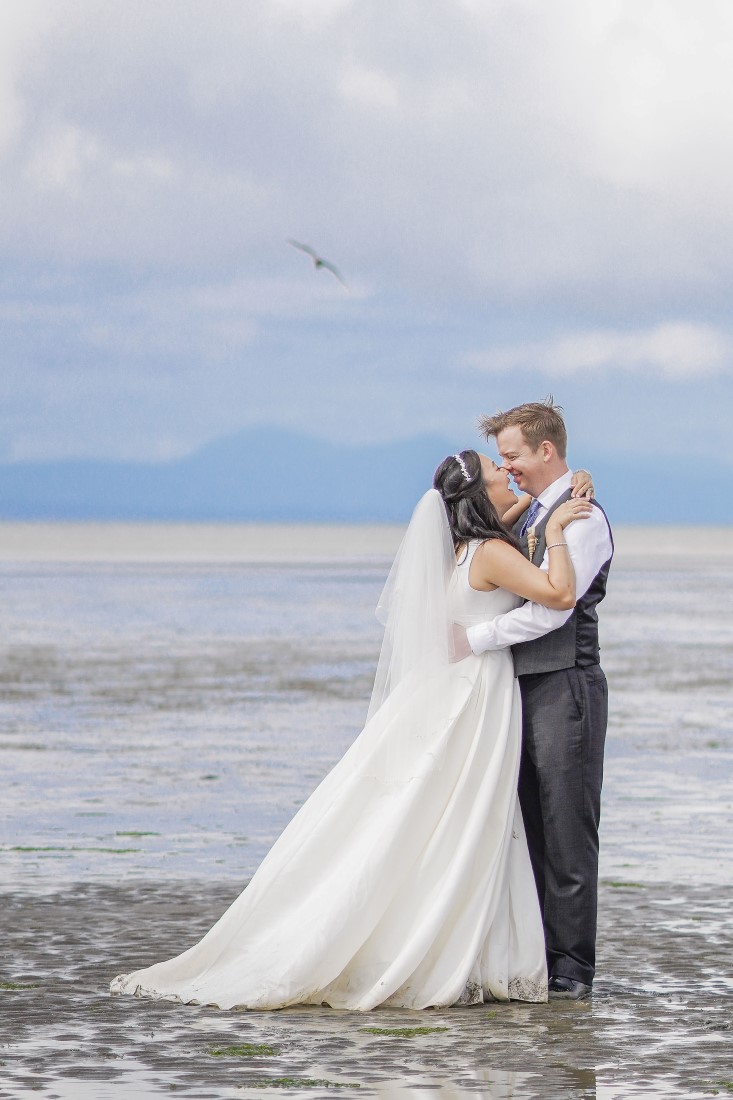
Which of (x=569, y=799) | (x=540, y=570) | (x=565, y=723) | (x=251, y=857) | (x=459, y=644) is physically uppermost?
(x=540, y=570)

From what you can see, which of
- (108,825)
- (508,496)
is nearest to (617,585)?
(108,825)

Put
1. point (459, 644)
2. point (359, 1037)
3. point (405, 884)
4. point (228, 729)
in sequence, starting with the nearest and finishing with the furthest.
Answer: point (359, 1037) < point (405, 884) < point (459, 644) < point (228, 729)

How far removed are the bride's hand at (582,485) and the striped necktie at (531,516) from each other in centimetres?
18

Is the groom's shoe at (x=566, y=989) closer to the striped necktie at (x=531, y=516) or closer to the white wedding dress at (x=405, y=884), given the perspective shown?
the white wedding dress at (x=405, y=884)

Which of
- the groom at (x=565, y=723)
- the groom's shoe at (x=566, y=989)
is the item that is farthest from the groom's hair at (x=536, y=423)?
the groom's shoe at (x=566, y=989)

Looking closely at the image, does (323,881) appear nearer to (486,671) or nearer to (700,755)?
(486,671)

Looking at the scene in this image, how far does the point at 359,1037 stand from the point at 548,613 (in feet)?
5.77

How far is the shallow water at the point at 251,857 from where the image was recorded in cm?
609

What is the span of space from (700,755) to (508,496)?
7.71m

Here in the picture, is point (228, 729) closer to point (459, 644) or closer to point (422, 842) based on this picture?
point (459, 644)

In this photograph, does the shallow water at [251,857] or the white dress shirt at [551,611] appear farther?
the white dress shirt at [551,611]

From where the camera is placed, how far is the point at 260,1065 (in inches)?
239

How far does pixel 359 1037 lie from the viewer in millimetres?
6531

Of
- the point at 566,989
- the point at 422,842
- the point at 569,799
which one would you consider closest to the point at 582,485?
the point at 569,799
